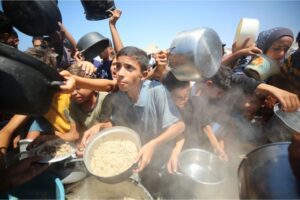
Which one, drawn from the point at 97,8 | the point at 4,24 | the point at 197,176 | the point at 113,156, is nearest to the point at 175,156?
the point at 197,176

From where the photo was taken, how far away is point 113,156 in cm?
229

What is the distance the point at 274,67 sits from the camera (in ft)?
10.4

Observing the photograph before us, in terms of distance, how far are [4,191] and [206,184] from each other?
7.29 ft

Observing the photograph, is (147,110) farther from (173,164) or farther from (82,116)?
(82,116)

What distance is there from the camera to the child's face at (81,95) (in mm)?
2957

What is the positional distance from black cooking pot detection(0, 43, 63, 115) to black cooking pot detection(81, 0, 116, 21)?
2.74m

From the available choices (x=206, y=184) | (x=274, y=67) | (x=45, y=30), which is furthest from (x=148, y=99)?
(x=274, y=67)

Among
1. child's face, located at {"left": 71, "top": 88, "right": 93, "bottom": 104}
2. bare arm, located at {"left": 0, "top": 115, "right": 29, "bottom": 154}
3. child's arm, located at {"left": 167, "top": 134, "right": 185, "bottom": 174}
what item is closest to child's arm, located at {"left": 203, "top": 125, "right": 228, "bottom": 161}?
child's arm, located at {"left": 167, "top": 134, "right": 185, "bottom": 174}

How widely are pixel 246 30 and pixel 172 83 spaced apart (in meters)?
1.69

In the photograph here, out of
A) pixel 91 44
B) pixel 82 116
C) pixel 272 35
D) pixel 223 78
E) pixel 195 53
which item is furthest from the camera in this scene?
pixel 91 44

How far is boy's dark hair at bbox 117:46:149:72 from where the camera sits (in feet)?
9.38

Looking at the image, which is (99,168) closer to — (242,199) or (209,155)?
(242,199)

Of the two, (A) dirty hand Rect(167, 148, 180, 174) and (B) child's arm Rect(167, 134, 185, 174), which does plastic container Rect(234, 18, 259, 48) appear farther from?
(A) dirty hand Rect(167, 148, 180, 174)

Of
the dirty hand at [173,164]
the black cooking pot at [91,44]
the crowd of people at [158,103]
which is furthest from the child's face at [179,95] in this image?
the black cooking pot at [91,44]
